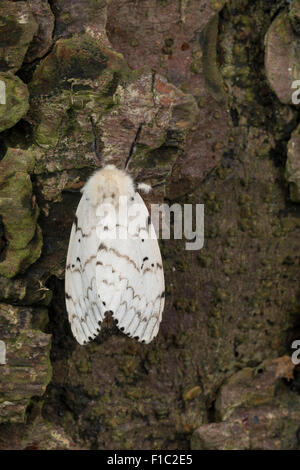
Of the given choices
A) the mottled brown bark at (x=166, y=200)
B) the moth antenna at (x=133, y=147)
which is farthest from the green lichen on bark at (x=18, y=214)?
the moth antenna at (x=133, y=147)

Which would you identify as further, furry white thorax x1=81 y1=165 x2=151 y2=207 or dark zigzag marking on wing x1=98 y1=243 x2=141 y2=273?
dark zigzag marking on wing x1=98 y1=243 x2=141 y2=273

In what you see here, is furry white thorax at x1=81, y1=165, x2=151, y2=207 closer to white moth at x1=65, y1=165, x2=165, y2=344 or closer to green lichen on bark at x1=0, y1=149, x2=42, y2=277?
white moth at x1=65, y1=165, x2=165, y2=344

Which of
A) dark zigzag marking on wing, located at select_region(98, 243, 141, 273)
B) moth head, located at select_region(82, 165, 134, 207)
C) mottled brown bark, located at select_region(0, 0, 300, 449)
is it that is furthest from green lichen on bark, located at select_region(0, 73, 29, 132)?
dark zigzag marking on wing, located at select_region(98, 243, 141, 273)

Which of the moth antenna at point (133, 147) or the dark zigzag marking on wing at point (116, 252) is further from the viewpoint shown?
the dark zigzag marking on wing at point (116, 252)

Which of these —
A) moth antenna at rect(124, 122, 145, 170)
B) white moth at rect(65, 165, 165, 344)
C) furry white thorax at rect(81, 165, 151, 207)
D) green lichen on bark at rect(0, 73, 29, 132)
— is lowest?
white moth at rect(65, 165, 165, 344)

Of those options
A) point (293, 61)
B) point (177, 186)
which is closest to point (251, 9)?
point (293, 61)

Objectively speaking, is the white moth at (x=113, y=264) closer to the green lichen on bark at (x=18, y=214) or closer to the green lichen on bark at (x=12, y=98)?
the green lichen on bark at (x=18, y=214)

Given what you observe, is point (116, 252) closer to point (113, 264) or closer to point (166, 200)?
point (113, 264)

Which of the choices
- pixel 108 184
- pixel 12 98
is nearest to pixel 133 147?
pixel 108 184
